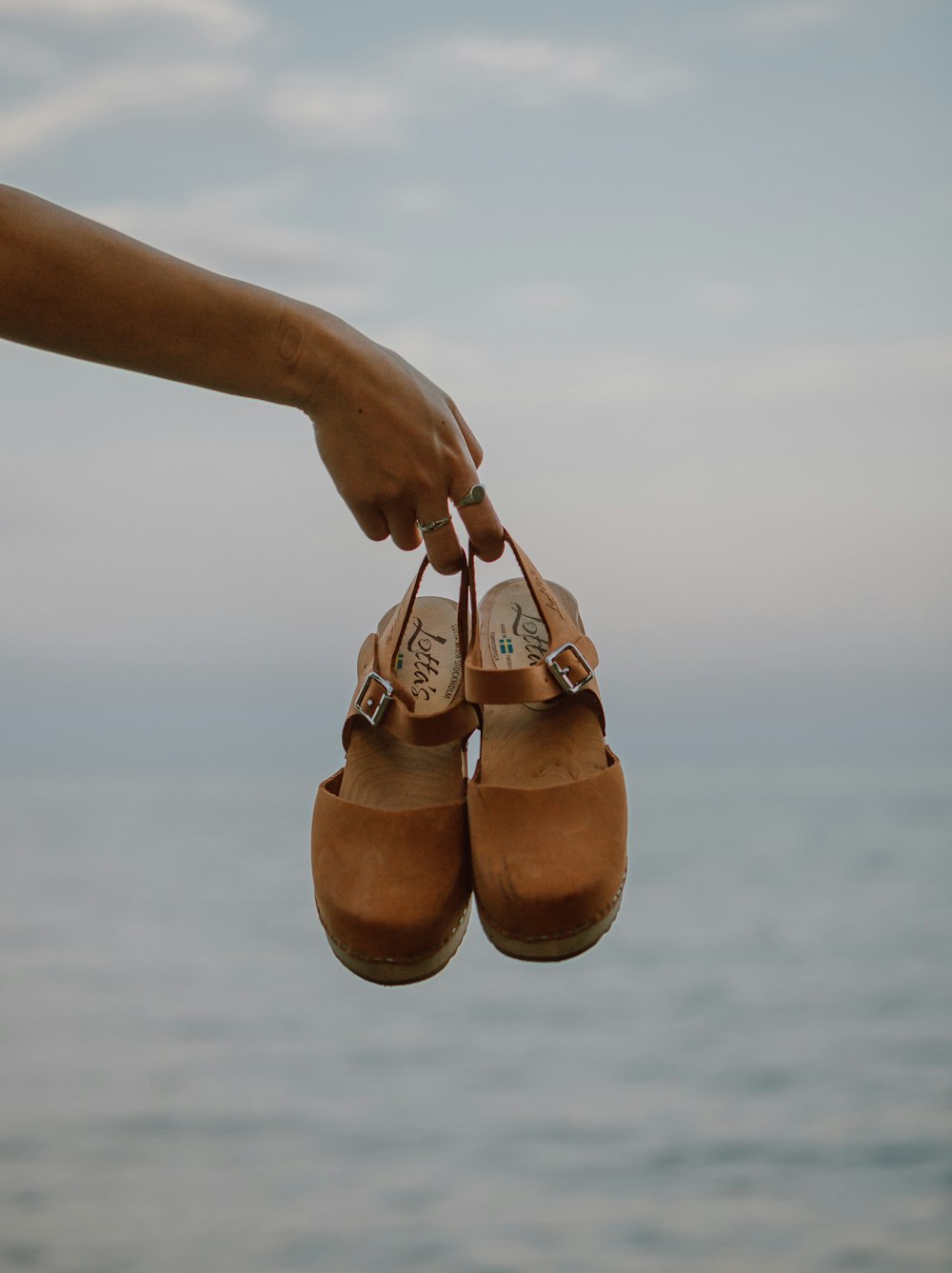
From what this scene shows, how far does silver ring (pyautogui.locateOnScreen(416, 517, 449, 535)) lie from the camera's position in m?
1.67

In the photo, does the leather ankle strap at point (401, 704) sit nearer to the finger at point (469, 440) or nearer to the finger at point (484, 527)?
the finger at point (484, 527)

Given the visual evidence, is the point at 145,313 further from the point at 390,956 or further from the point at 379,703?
the point at 390,956

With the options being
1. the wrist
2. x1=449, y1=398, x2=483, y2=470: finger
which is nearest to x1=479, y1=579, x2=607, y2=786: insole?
x1=449, y1=398, x2=483, y2=470: finger

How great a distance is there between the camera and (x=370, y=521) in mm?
Result: 1649

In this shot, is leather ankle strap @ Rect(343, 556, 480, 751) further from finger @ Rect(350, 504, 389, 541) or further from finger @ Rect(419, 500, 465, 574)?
finger @ Rect(350, 504, 389, 541)

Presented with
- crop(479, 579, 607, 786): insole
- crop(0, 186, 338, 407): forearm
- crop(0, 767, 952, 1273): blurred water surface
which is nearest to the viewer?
crop(0, 186, 338, 407): forearm

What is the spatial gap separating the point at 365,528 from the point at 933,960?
41.8 ft

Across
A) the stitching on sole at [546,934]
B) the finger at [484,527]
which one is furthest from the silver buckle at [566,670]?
the stitching on sole at [546,934]

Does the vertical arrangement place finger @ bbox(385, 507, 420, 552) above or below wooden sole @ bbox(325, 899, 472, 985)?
above

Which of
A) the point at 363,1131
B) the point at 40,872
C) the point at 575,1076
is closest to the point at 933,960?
the point at 575,1076

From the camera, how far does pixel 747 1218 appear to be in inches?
328

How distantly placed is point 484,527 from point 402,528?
166mm

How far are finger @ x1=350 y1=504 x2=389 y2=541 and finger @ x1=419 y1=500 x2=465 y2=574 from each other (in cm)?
5

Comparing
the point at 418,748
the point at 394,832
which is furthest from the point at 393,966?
the point at 418,748
